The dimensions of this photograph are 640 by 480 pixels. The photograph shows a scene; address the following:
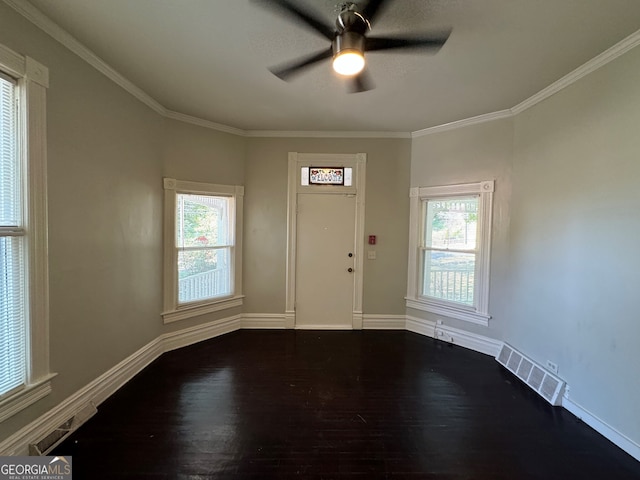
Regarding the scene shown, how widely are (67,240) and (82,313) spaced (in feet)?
1.89

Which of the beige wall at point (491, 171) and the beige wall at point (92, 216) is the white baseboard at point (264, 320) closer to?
the beige wall at point (92, 216)

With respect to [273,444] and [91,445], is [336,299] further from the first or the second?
[91,445]

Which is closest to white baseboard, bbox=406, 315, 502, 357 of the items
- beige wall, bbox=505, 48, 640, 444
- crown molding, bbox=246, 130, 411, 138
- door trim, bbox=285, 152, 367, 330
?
beige wall, bbox=505, 48, 640, 444

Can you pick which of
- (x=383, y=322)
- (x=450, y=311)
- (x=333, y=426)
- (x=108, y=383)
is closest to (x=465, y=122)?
(x=450, y=311)

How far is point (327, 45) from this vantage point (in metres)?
2.14

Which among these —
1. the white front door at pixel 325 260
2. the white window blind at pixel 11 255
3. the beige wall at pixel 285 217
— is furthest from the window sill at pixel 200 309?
the white window blind at pixel 11 255

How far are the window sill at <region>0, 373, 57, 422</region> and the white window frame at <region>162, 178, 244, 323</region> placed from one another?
4.73ft

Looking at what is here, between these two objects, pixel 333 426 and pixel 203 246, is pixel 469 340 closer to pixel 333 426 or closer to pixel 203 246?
pixel 333 426

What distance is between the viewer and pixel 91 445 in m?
1.92

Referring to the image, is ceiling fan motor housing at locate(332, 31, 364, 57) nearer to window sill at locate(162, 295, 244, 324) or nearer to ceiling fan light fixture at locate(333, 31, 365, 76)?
ceiling fan light fixture at locate(333, 31, 365, 76)

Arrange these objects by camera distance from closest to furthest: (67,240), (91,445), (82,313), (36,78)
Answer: (36,78)
(91,445)
(67,240)
(82,313)

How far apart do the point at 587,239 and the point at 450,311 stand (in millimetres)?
1744

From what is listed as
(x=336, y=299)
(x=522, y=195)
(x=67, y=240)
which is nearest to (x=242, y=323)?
(x=336, y=299)

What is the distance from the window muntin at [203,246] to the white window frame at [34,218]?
1.60 metres
